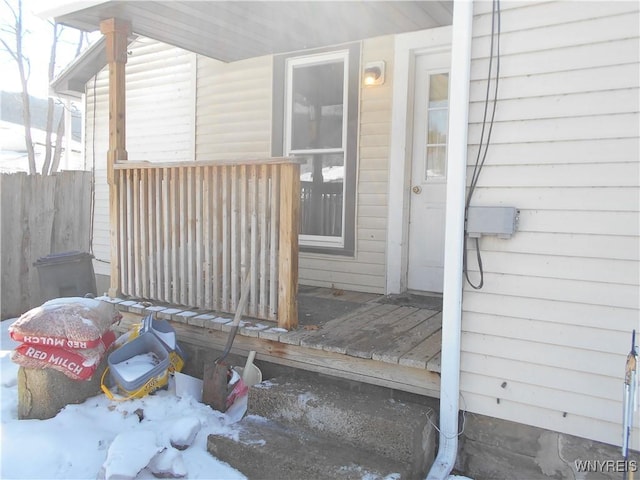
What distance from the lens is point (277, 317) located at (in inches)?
138

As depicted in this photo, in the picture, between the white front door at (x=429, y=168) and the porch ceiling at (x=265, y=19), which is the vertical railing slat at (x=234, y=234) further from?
the white front door at (x=429, y=168)

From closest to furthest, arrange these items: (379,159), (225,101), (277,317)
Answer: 1. (277,317)
2. (379,159)
3. (225,101)

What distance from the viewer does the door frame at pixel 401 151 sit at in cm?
443

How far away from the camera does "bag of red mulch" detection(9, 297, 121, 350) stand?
3.11 m

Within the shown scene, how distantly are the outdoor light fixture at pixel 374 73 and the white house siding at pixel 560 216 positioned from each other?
2.11 metres

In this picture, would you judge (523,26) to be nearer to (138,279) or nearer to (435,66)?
(435,66)

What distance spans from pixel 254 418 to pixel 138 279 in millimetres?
1942

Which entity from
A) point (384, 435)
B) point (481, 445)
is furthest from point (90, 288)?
point (481, 445)

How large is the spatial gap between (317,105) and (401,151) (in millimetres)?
1142

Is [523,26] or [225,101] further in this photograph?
[225,101]

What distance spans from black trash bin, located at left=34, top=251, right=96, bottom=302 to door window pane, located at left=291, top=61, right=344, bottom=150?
8.56ft

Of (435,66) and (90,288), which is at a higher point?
(435,66)

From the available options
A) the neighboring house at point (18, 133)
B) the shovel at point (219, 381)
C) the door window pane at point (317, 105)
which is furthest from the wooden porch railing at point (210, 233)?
the neighboring house at point (18, 133)

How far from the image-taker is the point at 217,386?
3.31 meters
